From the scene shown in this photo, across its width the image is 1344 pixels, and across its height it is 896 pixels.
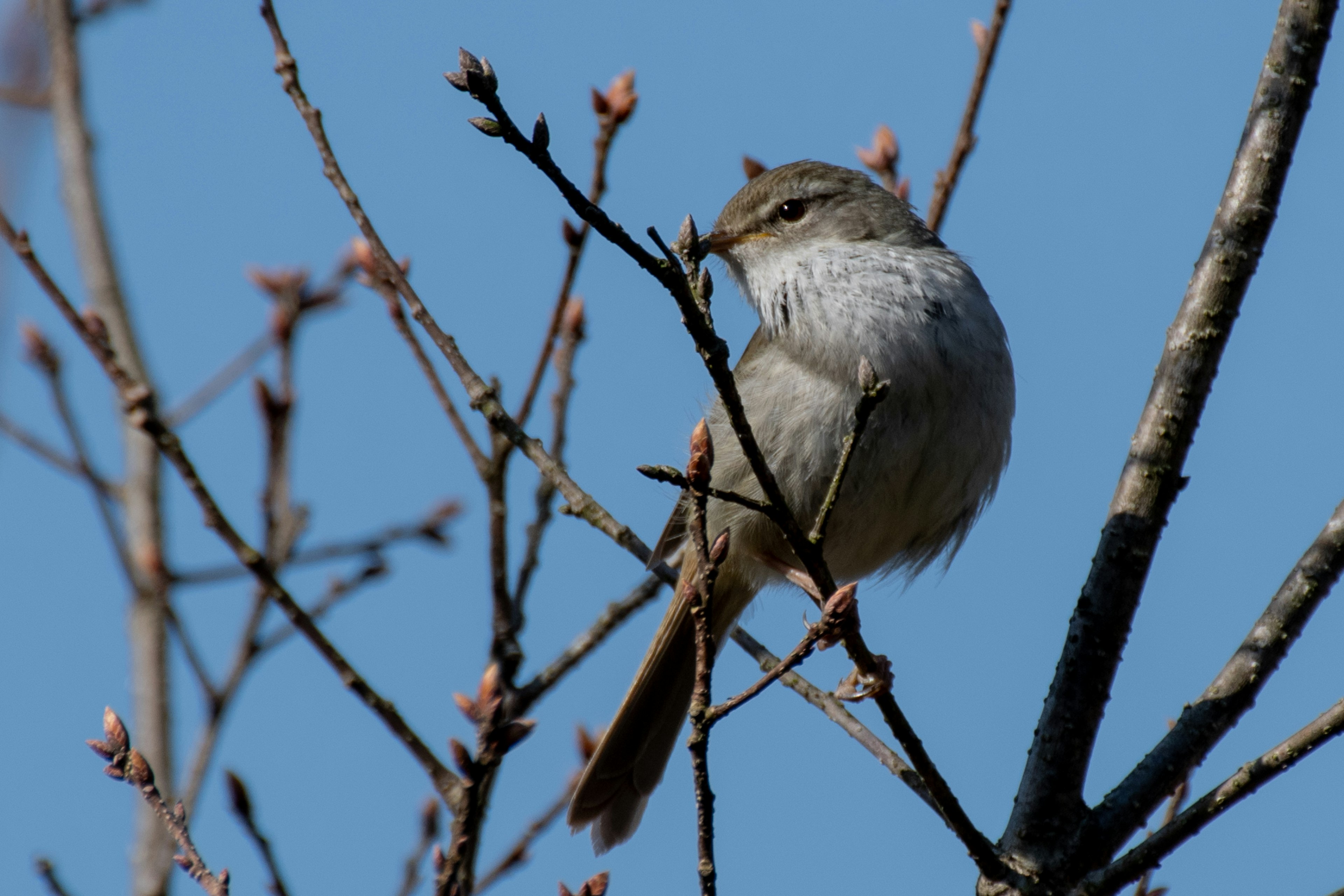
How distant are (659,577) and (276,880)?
4.75 feet

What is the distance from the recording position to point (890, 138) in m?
5.08

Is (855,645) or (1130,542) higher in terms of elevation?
(1130,542)

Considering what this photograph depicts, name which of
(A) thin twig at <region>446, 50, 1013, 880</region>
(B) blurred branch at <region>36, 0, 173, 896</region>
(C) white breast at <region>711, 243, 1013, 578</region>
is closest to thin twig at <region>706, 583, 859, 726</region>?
(A) thin twig at <region>446, 50, 1013, 880</region>

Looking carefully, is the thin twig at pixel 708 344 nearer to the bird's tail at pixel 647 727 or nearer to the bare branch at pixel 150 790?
the bare branch at pixel 150 790

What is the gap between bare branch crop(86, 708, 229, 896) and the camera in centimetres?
260

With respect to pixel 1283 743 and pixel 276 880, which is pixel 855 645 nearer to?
pixel 1283 743

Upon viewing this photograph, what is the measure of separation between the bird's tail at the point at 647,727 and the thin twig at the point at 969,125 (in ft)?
4.56

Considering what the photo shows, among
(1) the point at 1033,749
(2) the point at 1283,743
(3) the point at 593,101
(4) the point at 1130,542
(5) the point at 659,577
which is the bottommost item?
(2) the point at 1283,743

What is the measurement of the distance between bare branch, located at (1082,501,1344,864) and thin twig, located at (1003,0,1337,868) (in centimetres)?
15

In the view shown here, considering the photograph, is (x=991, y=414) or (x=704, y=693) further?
(x=991, y=414)

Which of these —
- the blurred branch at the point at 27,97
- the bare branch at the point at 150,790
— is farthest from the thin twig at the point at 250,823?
the blurred branch at the point at 27,97

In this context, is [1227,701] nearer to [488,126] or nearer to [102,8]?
[488,126]

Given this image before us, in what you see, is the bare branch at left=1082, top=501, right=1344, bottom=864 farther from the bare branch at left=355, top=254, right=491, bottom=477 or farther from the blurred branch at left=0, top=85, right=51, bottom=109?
the blurred branch at left=0, top=85, right=51, bottom=109

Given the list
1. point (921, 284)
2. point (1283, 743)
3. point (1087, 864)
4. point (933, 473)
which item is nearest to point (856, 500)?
point (933, 473)
